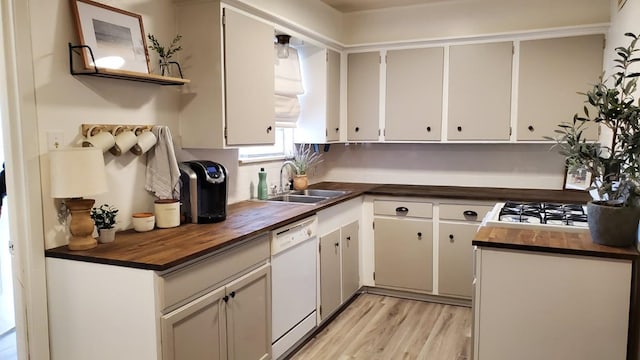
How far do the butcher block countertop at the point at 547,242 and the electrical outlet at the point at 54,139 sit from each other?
1.92 m

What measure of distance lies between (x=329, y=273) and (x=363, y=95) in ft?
5.63

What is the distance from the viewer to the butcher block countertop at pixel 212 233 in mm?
1965

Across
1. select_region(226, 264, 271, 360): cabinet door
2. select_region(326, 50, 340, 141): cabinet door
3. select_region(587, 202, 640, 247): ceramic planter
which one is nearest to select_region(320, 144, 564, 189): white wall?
select_region(326, 50, 340, 141): cabinet door

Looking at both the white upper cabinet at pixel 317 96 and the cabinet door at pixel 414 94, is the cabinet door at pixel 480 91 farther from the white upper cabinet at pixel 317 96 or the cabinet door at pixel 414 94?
the white upper cabinet at pixel 317 96

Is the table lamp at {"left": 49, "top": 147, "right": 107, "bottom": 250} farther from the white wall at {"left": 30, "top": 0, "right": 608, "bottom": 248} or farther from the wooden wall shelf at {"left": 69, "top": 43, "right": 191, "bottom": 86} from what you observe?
the wooden wall shelf at {"left": 69, "top": 43, "right": 191, "bottom": 86}

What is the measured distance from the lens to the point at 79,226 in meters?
2.06

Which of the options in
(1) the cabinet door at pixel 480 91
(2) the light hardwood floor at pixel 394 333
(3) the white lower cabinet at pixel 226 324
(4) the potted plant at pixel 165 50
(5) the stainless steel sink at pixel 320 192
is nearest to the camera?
(3) the white lower cabinet at pixel 226 324

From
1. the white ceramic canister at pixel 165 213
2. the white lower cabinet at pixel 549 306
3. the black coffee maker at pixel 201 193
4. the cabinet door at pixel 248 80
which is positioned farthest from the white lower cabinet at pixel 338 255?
→ the white lower cabinet at pixel 549 306

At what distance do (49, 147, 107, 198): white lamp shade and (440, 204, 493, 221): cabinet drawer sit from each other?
8.86 ft

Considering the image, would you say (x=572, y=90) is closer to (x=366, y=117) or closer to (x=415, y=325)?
(x=366, y=117)

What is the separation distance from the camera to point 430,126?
417cm

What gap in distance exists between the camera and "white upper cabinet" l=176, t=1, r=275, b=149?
2756 mm

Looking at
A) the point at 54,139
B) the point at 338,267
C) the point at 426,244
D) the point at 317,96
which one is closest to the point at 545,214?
the point at 426,244

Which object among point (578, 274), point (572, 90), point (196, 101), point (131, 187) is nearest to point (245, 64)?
point (196, 101)
